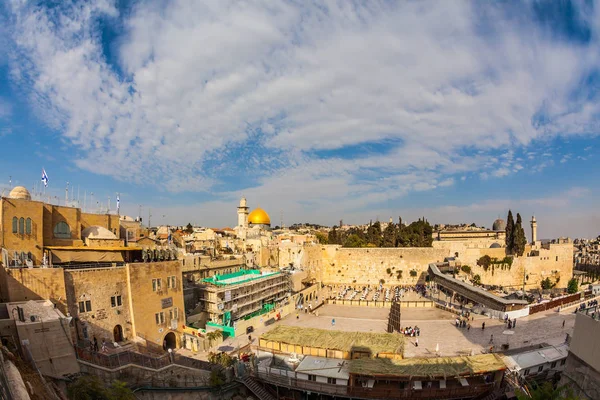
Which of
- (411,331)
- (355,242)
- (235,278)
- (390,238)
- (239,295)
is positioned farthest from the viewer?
(355,242)

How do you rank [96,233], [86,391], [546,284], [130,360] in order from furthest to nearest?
1. [546,284]
2. [96,233]
3. [130,360]
4. [86,391]

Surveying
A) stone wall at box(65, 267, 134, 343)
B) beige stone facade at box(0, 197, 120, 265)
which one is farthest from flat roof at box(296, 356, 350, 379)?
beige stone facade at box(0, 197, 120, 265)

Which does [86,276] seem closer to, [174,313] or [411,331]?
→ [174,313]

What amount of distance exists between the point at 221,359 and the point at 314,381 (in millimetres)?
4110

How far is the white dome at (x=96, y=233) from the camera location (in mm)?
19906

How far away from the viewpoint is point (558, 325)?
19844 millimetres

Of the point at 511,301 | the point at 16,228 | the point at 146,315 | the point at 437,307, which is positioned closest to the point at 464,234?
the point at 437,307

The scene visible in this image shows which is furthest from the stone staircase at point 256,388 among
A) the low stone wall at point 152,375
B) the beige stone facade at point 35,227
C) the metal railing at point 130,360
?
the beige stone facade at point 35,227

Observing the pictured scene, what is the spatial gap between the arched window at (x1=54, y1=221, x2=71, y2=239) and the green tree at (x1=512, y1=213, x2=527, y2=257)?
131 ft

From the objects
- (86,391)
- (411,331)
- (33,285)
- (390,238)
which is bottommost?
(411,331)

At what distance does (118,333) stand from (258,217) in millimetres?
40987

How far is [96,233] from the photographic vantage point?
20125 millimetres

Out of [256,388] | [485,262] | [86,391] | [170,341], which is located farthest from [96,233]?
[485,262]

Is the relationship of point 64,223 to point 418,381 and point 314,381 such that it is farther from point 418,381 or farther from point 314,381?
point 418,381
